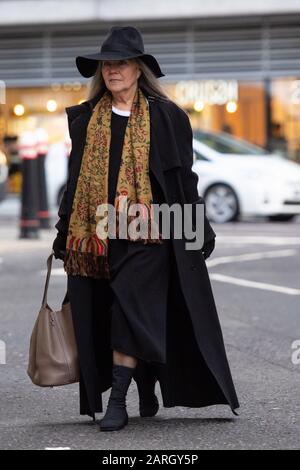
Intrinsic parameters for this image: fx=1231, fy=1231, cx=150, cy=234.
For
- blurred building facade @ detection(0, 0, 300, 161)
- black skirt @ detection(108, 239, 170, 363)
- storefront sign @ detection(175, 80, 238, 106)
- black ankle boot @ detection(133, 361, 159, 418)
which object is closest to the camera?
black skirt @ detection(108, 239, 170, 363)

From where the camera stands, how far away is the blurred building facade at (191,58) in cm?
2383

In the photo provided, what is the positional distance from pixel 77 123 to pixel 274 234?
1157cm

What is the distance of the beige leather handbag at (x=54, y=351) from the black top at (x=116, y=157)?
0.60m

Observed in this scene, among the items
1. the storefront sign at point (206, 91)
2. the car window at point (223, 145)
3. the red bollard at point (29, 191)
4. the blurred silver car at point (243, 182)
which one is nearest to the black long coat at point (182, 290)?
the red bollard at point (29, 191)

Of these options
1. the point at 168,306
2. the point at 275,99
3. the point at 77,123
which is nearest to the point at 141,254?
the point at 168,306

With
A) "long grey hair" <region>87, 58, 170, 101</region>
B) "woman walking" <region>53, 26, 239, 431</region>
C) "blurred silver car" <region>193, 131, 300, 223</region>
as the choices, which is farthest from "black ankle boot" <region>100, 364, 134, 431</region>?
"blurred silver car" <region>193, 131, 300, 223</region>

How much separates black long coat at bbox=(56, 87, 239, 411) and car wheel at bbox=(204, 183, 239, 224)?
13.8 metres

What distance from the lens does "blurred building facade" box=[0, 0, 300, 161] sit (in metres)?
23.8

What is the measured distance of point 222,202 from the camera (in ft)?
63.7

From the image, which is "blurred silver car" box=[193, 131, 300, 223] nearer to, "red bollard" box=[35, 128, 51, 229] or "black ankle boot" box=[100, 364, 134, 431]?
"red bollard" box=[35, 128, 51, 229]
